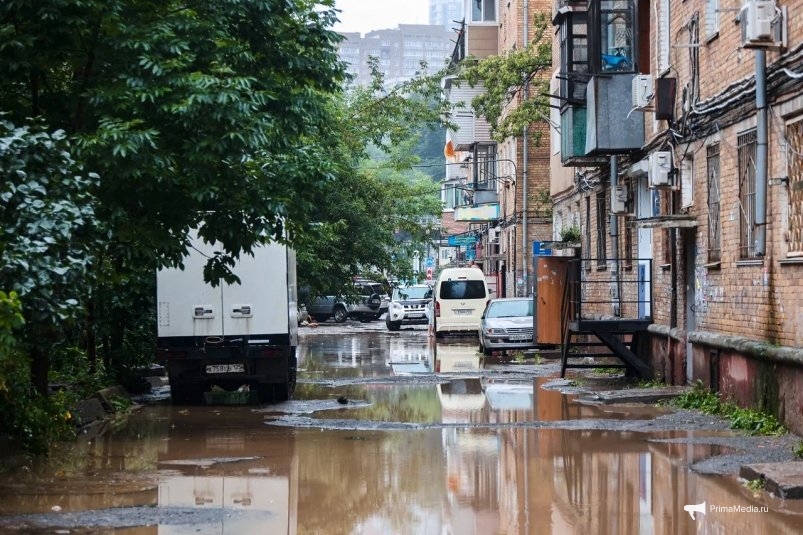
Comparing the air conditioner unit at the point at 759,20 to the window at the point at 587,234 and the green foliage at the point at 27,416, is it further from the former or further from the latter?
the window at the point at 587,234

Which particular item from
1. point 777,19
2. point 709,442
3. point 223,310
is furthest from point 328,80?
point 709,442

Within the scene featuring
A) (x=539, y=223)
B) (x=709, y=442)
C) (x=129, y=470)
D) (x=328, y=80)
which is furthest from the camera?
(x=539, y=223)

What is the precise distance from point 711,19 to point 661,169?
2632 millimetres

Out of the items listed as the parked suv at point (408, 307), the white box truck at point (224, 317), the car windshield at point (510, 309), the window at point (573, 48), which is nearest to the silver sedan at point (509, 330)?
the car windshield at point (510, 309)

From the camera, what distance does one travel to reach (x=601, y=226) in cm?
2842

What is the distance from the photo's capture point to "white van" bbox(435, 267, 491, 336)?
42156 millimetres

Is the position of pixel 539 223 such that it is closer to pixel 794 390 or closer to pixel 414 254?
pixel 414 254

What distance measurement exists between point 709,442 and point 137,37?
26.1ft

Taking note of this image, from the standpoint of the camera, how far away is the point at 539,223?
1903 inches

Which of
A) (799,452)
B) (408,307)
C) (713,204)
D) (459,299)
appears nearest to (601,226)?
(713,204)

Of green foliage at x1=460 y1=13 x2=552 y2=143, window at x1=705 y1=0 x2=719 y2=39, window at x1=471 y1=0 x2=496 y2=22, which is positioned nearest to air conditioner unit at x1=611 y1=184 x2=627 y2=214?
window at x1=705 y1=0 x2=719 y2=39

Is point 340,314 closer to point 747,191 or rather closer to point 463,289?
point 463,289

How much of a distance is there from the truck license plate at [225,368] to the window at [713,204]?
23.7 feet

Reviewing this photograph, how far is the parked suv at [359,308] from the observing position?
215 feet
